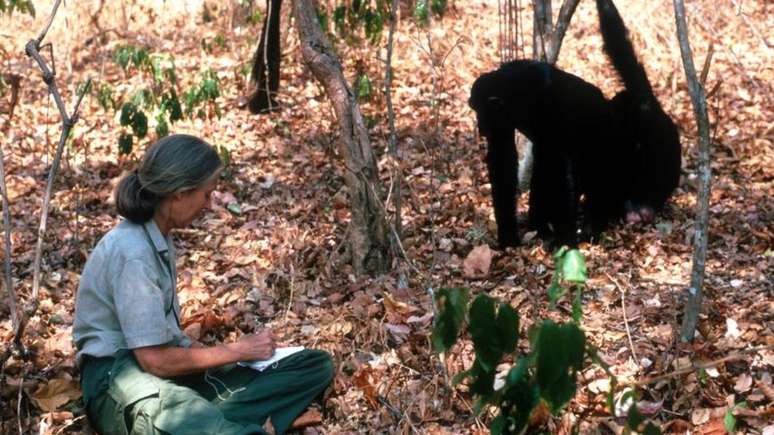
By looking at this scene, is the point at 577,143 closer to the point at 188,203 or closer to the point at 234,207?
the point at 234,207

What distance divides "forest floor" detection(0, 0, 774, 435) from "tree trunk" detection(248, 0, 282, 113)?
0.63 feet

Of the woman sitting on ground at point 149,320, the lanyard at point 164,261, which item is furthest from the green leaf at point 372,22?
the lanyard at point 164,261

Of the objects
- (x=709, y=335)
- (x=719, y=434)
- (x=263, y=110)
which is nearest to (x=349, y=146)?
(x=709, y=335)

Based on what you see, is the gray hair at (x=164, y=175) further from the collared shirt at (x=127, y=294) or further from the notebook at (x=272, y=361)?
the notebook at (x=272, y=361)

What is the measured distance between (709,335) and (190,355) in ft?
8.08

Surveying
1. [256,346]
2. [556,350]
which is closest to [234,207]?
[256,346]

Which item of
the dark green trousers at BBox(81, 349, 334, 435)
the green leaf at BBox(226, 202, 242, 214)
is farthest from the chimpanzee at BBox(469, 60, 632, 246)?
the dark green trousers at BBox(81, 349, 334, 435)

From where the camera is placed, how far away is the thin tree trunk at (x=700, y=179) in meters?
3.75

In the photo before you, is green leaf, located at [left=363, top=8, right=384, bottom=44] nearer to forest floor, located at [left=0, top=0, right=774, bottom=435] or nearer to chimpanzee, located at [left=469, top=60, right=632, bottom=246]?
forest floor, located at [left=0, top=0, right=774, bottom=435]

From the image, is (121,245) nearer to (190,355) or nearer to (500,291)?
(190,355)

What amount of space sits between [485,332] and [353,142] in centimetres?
283

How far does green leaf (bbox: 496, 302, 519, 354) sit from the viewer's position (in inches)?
95.1

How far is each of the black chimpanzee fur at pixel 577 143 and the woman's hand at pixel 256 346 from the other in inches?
95.7

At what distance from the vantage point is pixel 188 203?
11.9 ft
